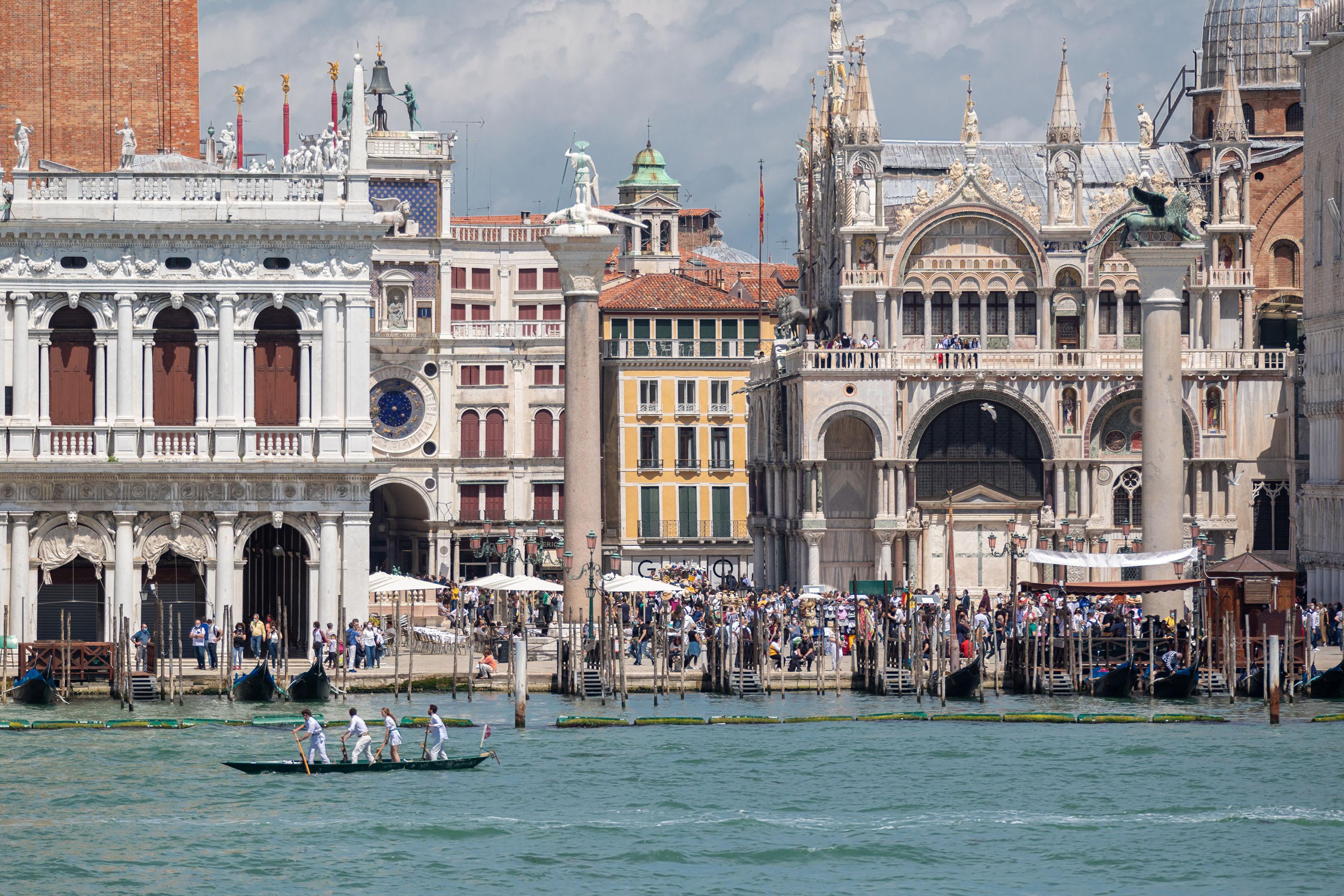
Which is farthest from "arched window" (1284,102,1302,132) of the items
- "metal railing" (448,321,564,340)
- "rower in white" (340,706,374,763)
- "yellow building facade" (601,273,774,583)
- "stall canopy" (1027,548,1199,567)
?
"rower in white" (340,706,374,763)

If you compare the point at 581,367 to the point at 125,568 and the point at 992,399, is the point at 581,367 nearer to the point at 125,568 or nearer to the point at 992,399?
the point at 125,568

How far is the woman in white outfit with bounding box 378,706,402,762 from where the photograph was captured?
4181 centimetres

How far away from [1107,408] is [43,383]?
2949 centimetres

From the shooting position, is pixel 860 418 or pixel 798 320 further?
pixel 798 320

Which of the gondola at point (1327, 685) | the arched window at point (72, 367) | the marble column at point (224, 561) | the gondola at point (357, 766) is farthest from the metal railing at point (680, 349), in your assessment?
the gondola at point (357, 766)

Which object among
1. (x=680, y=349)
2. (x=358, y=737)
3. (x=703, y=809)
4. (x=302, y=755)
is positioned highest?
(x=680, y=349)

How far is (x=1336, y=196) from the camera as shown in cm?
6316

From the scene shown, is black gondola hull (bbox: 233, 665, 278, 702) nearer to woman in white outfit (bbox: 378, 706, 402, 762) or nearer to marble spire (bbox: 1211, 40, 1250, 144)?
woman in white outfit (bbox: 378, 706, 402, 762)

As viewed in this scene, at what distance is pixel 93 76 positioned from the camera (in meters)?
63.9

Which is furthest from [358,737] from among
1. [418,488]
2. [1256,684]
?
[418,488]

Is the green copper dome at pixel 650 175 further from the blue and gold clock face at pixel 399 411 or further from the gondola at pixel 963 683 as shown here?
the gondola at pixel 963 683

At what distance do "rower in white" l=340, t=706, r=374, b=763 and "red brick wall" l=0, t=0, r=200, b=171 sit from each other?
2474cm

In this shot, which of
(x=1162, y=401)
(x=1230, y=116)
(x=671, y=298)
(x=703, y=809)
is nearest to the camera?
(x=703, y=809)

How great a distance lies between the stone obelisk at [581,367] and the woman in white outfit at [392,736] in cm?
1055
